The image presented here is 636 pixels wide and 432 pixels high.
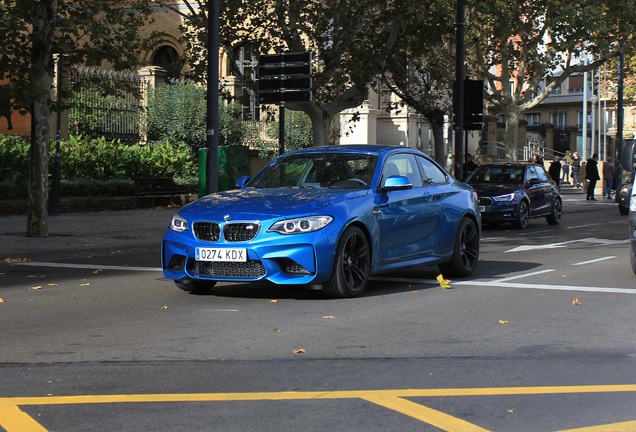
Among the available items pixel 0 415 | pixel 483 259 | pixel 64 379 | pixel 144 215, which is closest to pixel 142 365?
pixel 64 379

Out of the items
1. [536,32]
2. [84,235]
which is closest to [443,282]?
[84,235]

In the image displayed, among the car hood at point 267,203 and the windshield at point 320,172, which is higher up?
the windshield at point 320,172

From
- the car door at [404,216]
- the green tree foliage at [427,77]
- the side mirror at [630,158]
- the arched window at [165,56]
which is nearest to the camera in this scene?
the car door at [404,216]

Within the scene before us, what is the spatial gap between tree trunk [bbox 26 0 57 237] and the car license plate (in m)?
7.95

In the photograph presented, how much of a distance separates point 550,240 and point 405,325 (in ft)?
35.1

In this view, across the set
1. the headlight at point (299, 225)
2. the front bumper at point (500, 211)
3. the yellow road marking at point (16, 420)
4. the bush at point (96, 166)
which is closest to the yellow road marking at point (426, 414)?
the yellow road marking at point (16, 420)

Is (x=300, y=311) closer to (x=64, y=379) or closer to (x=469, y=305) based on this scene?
(x=469, y=305)

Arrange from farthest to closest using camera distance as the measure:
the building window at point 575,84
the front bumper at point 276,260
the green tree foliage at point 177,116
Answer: the building window at point 575,84, the green tree foliage at point 177,116, the front bumper at point 276,260

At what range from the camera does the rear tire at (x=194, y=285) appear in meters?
9.67

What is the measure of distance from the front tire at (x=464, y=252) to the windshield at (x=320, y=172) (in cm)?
172

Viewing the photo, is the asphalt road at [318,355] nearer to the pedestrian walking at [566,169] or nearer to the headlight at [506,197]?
the headlight at [506,197]

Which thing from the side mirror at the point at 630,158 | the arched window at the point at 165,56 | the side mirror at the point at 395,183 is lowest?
the side mirror at the point at 395,183

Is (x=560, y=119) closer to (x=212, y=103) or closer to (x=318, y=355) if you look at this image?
(x=212, y=103)

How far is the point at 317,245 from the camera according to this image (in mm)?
8836
